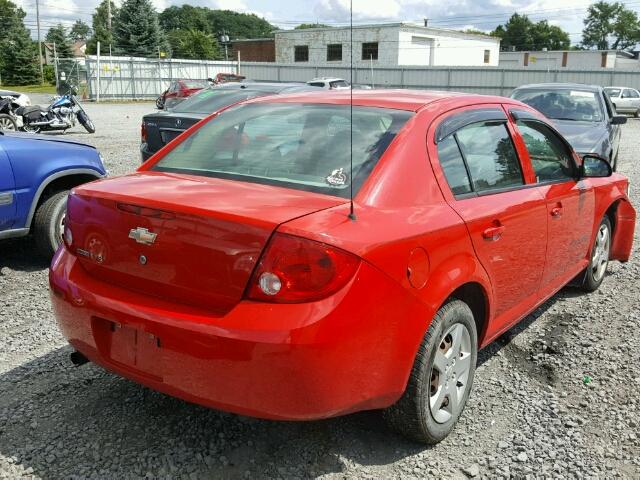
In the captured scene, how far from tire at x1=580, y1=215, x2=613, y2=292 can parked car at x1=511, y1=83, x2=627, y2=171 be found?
153 inches

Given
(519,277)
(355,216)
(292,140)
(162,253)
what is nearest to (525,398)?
(519,277)

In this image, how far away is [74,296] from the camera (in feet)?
9.25

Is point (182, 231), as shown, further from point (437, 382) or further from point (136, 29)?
point (136, 29)

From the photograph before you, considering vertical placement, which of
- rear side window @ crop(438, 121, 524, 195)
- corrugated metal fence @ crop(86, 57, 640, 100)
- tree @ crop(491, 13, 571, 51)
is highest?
tree @ crop(491, 13, 571, 51)

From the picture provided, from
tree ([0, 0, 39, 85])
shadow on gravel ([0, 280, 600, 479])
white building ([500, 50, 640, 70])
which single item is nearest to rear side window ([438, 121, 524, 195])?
shadow on gravel ([0, 280, 600, 479])

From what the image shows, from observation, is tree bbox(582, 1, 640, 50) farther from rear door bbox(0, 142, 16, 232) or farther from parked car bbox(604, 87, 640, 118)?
rear door bbox(0, 142, 16, 232)

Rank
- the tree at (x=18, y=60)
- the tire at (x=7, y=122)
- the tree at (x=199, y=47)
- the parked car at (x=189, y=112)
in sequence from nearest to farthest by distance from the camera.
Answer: the parked car at (x=189, y=112)
the tire at (x=7, y=122)
the tree at (x=18, y=60)
the tree at (x=199, y=47)

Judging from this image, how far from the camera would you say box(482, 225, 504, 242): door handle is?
10.3ft

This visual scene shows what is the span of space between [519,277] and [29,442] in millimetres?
2670

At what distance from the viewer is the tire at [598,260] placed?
5.07 m

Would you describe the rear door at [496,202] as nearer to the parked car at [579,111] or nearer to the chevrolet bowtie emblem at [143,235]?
the chevrolet bowtie emblem at [143,235]

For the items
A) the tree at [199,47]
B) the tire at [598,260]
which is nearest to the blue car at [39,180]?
the tire at [598,260]

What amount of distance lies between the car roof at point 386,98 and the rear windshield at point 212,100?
5.91 meters

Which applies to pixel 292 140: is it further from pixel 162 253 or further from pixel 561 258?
pixel 561 258
